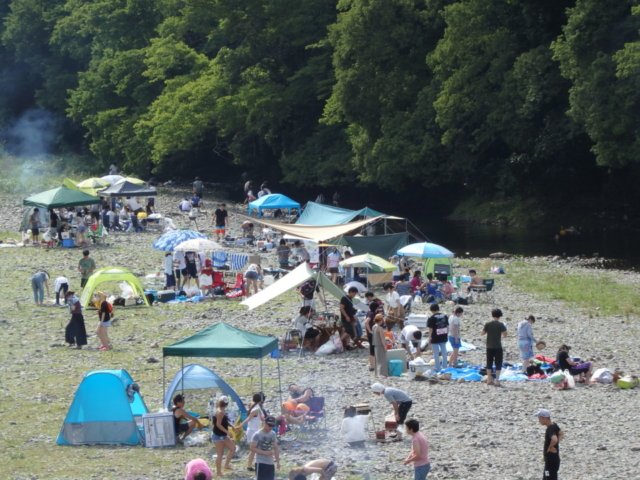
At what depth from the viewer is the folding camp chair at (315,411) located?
15.0 metres

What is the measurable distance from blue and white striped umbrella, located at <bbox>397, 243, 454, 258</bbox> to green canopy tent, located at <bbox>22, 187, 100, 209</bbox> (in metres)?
12.8

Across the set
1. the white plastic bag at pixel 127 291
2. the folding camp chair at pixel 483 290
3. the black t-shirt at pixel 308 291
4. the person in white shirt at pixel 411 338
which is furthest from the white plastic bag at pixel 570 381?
the white plastic bag at pixel 127 291

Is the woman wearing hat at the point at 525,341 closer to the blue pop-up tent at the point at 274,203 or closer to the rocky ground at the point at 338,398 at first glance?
the rocky ground at the point at 338,398

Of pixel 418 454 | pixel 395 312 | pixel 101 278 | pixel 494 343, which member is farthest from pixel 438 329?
pixel 101 278

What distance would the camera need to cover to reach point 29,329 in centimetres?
2248

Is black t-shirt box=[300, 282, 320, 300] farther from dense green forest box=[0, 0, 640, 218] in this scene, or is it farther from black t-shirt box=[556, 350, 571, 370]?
dense green forest box=[0, 0, 640, 218]

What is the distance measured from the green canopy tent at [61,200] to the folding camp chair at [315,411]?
21.1m

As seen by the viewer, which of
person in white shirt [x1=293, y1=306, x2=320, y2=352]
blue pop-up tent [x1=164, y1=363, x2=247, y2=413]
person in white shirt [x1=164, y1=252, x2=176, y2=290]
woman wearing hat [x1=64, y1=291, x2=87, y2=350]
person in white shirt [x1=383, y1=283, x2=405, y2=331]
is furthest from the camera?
person in white shirt [x1=164, y1=252, x2=176, y2=290]

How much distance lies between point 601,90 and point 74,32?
51.1 m

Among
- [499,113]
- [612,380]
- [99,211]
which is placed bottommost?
[612,380]

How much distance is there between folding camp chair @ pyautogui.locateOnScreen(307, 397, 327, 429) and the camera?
1499cm

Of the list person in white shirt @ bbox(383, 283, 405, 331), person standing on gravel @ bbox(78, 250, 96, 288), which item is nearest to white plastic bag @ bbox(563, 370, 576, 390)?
person in white shirt @ bbox(383, 283, 405, 331)

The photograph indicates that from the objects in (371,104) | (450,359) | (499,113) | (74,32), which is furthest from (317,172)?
(450,359)

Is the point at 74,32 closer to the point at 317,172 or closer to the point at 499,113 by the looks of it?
the point at 317,172
